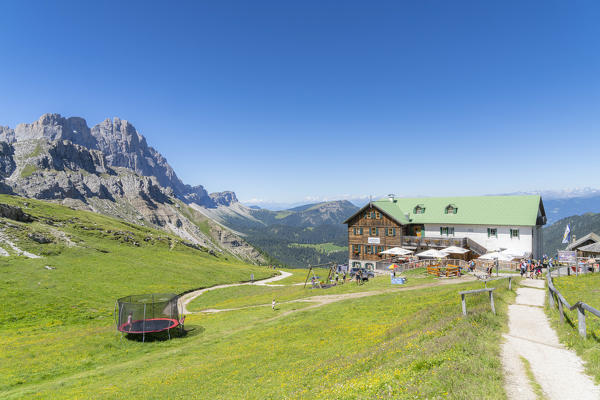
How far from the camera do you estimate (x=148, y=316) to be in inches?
1366

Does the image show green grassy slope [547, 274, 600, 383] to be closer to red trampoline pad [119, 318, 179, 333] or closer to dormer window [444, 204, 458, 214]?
red trampoline pad [119, 318, 179, 333]

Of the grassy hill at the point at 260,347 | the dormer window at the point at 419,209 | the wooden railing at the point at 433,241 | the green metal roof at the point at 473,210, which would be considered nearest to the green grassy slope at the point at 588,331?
the grassy hill at the point at 260,347

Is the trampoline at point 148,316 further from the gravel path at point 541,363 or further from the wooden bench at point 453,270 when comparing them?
the wooden bench at point 453,270

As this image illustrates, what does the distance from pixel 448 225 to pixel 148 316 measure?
2307 inches

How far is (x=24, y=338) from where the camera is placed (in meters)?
31.6

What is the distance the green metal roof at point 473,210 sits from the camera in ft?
197

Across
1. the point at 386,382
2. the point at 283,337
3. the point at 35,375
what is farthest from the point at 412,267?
the point at 35,375

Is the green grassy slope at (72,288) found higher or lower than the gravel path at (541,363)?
lower

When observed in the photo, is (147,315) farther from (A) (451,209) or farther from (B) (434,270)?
(A) (451,209)

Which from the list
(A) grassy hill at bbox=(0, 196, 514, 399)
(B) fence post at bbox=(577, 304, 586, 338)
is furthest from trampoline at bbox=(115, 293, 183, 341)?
(B) fence post at bbox=(577, 304, 586, 338)

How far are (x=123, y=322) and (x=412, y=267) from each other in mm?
42519

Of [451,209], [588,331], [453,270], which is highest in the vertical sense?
[451,209]

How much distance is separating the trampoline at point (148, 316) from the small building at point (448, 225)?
153 ft

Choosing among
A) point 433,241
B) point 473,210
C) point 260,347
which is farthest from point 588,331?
point 473,210
